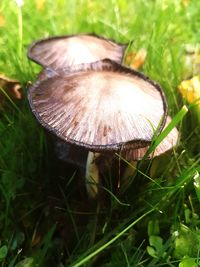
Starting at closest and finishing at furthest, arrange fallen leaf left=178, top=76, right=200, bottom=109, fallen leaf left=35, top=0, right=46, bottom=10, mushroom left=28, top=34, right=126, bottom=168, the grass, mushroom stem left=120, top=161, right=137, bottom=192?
the grass
mushroom stem left=120, top=161, right=137, bottom=192
mushroom left=28, top=34, right=126, bottom=168
fallen leaf left=178, top=76, right=200, bottom=109
fallen leaf left=35, top=0, right=46, bottom=10

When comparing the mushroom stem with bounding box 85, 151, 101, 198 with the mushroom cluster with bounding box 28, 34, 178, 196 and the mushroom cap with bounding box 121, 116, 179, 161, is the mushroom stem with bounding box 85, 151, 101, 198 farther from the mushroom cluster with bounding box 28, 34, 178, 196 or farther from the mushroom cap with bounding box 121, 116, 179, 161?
the mushroom cap with bounding box 121, 116, 179, 161

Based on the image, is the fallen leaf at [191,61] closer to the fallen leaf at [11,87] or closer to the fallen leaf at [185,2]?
the fallen leaf at [185,2]

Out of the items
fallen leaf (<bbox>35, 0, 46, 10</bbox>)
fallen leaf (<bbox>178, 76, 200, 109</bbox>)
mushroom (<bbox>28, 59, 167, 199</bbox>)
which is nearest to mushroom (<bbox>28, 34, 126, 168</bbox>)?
mushroom (<bbox>28, 59, 167, 199</bbox>)

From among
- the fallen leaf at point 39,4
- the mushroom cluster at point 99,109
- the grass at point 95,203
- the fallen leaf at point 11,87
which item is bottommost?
the grass at point 95,203

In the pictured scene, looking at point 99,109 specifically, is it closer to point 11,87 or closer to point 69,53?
point 69,53

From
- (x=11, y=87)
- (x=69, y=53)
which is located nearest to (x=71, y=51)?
(x=69, y=53)

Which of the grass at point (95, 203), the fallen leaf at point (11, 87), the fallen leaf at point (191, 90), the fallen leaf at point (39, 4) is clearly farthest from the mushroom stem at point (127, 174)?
the fallen leaf at point (39, 4)
